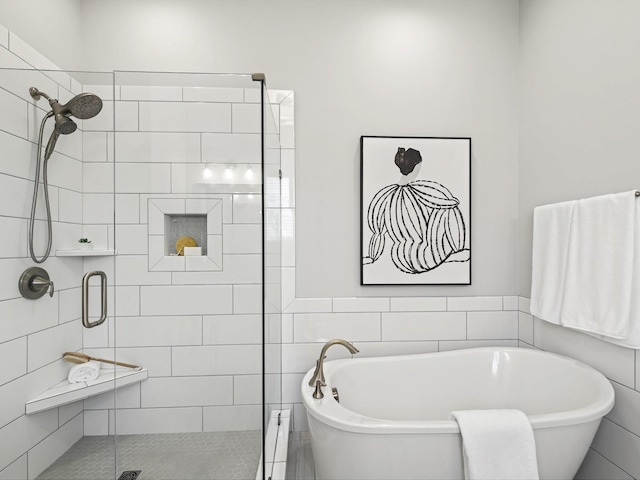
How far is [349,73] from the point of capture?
2434 mm

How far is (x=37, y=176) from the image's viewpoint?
163 centimetres

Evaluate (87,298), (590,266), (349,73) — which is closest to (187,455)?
(87,298)

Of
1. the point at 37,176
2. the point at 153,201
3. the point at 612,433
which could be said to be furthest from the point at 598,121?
the point at 37,176

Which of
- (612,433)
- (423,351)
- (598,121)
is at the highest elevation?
(598,121)

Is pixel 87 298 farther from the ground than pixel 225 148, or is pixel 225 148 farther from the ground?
pixel 225 148

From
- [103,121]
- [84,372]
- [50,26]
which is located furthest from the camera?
[50,26]

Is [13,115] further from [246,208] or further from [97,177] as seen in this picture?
[246,208]

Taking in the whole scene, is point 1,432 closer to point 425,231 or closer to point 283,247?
point 283,247

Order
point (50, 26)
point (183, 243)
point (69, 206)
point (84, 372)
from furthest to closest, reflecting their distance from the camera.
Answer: point (50, 26), point (84, 372), point (69, 206), point (183, 243)

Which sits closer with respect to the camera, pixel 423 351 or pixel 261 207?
pixel 261 207

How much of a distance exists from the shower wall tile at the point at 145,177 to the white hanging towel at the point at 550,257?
5.90 feet

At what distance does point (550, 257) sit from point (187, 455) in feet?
6.13

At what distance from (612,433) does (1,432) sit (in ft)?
8.43

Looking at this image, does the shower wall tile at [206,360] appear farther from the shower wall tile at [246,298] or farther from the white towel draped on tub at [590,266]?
the white towel draped on tub at [590,266]
